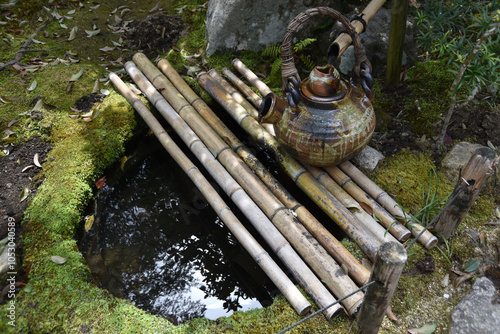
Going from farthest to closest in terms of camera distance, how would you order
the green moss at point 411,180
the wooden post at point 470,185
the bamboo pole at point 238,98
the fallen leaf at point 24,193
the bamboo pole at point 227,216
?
the bamboo pole at point 238,98
the fallen leaf at point 24,193
the green moss at point 411,180
the bamboo pole at point 227,216
the wooden post at point 470,185

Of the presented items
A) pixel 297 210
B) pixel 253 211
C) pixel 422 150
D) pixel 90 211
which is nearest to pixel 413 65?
pixel 422 150

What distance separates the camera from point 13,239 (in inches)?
125

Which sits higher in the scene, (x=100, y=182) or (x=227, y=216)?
(x=227, y=216)

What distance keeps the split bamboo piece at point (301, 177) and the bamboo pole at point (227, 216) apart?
72cm

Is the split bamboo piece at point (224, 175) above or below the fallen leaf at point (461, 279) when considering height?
below

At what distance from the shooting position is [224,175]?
3.66 metres

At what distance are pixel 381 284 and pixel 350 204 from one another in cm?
121

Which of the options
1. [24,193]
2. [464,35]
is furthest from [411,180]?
[24,193]

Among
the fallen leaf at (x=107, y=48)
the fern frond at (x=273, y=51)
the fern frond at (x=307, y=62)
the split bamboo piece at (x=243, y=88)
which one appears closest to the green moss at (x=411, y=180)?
the split bamboo piece at (x=243, y=88)

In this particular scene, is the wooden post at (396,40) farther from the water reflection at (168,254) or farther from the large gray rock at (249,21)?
the water reflection at (168,254)

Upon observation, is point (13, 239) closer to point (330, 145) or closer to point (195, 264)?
point (195, 264)

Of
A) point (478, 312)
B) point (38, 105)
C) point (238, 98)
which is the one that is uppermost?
point (238, 98)

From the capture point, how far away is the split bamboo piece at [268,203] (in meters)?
2.82

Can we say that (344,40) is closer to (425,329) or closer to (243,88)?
(243,88)
